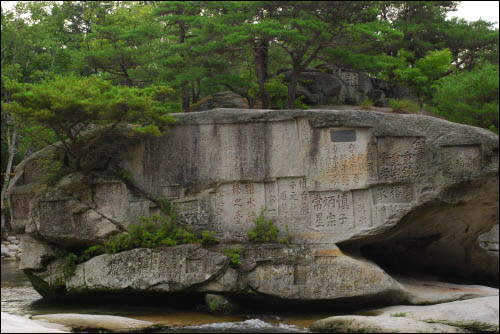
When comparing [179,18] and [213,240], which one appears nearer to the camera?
[213,240]

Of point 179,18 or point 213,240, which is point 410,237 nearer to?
point 213,240

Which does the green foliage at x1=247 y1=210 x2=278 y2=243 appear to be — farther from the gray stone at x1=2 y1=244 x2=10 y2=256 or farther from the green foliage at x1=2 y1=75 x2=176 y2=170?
the gray stone at x1=2 y1=244 x2=10 y2=256

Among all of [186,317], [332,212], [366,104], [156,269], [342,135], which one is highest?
[366,104]

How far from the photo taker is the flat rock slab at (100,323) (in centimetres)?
935

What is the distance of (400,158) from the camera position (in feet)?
39.4

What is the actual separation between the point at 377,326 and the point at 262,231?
3.70 m

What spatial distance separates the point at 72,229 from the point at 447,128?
8.77 metres

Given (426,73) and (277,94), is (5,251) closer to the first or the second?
(277,94)

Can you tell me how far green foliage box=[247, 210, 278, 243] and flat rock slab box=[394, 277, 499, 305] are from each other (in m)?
3.23

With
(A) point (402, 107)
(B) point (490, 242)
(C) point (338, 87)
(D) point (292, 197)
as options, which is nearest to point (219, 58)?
(C) point (338, 87)

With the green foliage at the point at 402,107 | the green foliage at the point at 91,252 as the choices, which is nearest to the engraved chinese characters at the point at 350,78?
the green foliage at the point at 402,107

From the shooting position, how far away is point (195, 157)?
1259 cm

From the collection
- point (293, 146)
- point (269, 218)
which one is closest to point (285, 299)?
point (269, 218)

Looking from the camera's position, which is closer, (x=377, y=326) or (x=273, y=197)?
(x=377, y=326)
